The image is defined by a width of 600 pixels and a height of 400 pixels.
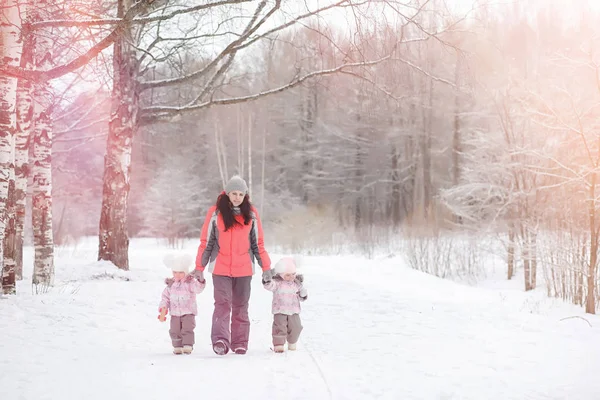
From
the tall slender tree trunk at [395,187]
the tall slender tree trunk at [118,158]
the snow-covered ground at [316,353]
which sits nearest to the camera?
the snow-covered ground at [316,353]

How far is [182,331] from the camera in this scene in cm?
534

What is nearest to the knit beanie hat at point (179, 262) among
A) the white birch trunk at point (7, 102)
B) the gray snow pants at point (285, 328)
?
the gray snow pants at point (285, 328)

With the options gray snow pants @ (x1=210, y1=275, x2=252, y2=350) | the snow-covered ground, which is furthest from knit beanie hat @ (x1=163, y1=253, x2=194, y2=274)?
the snow-covered ground

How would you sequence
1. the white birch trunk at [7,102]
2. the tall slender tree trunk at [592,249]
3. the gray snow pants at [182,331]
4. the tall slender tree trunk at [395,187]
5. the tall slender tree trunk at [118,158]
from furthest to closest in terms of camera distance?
the tall slender tree trunk at [395,187], the tall slender tree trunk at [118,158], the tall slender tree trunk at [592,249], the white birch trunk at [7,102], the gray snow pants at [182,331]

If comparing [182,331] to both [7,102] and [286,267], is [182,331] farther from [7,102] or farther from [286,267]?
[7,102]

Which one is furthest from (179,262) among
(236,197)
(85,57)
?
(85,57)

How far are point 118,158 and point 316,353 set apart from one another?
21.4ft

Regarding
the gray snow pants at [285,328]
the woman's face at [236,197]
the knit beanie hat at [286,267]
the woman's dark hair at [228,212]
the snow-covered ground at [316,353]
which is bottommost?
the snow-covered ground at [316,353]

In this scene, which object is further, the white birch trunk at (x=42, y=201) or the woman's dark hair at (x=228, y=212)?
the white birch trunk at (x=42, y=201)

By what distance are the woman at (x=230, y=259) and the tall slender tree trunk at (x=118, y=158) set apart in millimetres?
5588

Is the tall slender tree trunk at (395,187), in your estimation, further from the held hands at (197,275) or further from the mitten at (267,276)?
the held hands at (197,275)

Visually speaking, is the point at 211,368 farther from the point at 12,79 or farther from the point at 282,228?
the point at 282,228

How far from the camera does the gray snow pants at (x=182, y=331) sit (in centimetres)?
532

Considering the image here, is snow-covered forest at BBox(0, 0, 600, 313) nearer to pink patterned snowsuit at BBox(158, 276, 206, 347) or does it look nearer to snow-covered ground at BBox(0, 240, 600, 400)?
snow-covered ground at BBox(0, 240, 600, 400)
